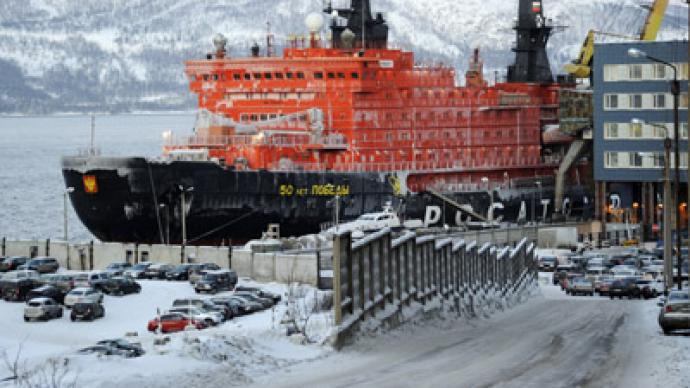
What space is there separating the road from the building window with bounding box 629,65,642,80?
59.4 metres

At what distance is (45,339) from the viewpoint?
4916 centimetres

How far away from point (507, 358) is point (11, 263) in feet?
152

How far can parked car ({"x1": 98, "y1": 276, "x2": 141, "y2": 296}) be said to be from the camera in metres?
58.6

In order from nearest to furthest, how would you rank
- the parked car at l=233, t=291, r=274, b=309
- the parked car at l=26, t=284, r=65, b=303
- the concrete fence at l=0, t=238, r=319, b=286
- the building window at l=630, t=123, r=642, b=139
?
the parked car at l=233, t=291, r=274, b=309
the parked car at l=26, t=284, r=65, b=303
the concrete fence at l=0, t=238, r=319, b=286
the building window at l=630, t=123, r=642, b=139

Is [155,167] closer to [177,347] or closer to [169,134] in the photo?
[169,134]

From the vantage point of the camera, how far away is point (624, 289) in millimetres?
58844

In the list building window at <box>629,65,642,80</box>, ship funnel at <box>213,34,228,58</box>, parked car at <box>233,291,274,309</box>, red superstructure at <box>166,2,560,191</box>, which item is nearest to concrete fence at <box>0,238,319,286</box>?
parked car at <box>233,291,274,309</box>

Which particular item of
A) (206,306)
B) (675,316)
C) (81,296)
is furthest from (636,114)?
(675,316)

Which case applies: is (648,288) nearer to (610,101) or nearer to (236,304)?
(236,304)

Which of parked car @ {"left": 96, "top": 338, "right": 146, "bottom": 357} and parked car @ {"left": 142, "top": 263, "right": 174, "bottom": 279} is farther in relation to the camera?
parked car @ {"left": 142, "top": 263, "right": 174, "bottom": 279}

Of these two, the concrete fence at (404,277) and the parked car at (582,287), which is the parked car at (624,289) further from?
the concrete fence at (404,277)

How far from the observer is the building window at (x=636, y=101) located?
96.6m

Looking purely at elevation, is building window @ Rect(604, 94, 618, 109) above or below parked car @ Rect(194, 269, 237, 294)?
above

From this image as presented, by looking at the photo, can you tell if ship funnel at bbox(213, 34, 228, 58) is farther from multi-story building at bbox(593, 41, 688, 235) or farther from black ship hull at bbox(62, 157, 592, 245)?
multi-story building at bbox(593, 41, 688, 235)
